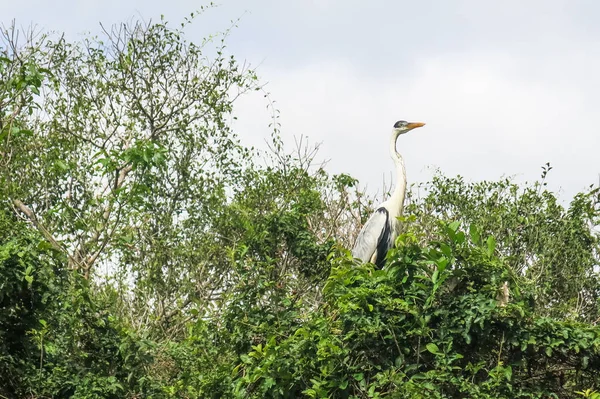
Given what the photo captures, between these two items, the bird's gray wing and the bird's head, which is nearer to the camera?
the bird's gray wing

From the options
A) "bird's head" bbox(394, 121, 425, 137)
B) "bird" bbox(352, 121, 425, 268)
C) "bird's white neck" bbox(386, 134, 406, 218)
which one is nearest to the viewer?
"bird" bbox(352, 121, 425, 268)

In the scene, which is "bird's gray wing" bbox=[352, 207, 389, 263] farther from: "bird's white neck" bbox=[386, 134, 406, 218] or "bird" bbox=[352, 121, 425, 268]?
"bird's white neck" bbox=[386, 134, 406, 218]

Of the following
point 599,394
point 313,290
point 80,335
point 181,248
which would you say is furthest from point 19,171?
point 599,394

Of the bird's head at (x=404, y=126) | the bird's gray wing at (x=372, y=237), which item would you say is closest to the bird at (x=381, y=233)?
the bird's gray wing at (x=372, y=237)

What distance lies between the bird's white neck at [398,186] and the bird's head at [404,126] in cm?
21

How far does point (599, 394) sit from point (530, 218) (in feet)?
28.8

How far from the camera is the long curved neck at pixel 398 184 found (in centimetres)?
1007

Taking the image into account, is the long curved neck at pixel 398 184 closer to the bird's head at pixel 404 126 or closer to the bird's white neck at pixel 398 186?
the bird's white neck at pixel 398 186

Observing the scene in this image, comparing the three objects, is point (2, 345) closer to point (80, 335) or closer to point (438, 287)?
point (80, 335)

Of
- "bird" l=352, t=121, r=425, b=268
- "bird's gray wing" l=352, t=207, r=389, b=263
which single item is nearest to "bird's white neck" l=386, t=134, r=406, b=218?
"bird" l=352, t=121, r=425, b=268

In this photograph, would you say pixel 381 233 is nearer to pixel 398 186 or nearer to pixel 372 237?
pixel 372 237

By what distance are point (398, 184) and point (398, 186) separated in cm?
3

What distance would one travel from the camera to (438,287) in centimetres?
544

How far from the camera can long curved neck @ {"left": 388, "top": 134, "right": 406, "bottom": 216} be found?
10.1 meters
